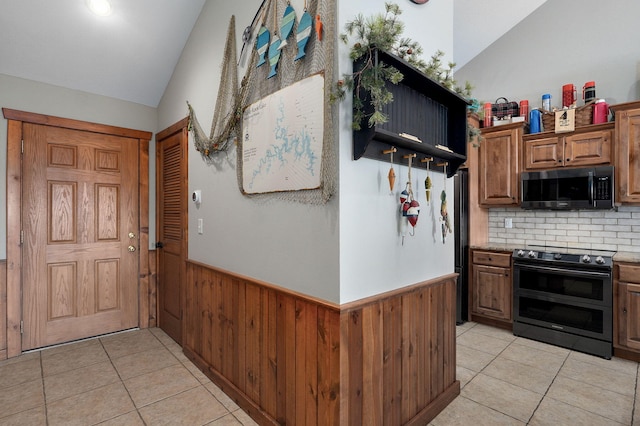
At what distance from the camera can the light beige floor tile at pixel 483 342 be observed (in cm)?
301

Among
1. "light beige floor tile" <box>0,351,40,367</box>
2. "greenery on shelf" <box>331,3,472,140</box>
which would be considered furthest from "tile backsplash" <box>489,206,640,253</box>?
"light beige floor tile" <box>0,351,40,367</box>

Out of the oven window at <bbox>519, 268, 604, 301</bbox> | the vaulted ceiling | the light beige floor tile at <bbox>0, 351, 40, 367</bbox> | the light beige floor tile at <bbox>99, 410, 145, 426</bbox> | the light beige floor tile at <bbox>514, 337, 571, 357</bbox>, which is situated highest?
the vaulted ceiling

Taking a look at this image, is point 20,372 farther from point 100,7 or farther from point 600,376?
point 600,376

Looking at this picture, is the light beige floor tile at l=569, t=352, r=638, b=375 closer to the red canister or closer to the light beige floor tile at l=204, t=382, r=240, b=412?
the red canister

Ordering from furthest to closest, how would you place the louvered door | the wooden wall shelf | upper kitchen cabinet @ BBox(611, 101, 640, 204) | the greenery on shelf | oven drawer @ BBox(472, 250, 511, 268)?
oven drawer @ BBox(472, 250, 511, 268) → the louvered door → upper kitchen cabinet @ BBox(611, 101, 640, 204) → the wooden wall shelf → the greenery on shelf

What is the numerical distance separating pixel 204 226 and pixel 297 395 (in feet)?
4.86

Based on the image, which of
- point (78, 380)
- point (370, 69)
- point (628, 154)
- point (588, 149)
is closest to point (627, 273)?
point (628, 154)

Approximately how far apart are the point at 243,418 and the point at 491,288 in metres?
2.87

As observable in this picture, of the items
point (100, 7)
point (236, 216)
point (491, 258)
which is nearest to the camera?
point (236, 216)

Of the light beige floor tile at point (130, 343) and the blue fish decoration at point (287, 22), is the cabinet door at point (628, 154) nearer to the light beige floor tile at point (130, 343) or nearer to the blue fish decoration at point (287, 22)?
the blue fish decoration at point (287, 22)

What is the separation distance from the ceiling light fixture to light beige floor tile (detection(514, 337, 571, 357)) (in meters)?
4.68

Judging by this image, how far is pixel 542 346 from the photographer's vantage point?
3100 millimetres

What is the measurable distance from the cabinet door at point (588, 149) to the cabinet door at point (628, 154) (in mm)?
102

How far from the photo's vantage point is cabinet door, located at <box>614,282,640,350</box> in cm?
271
